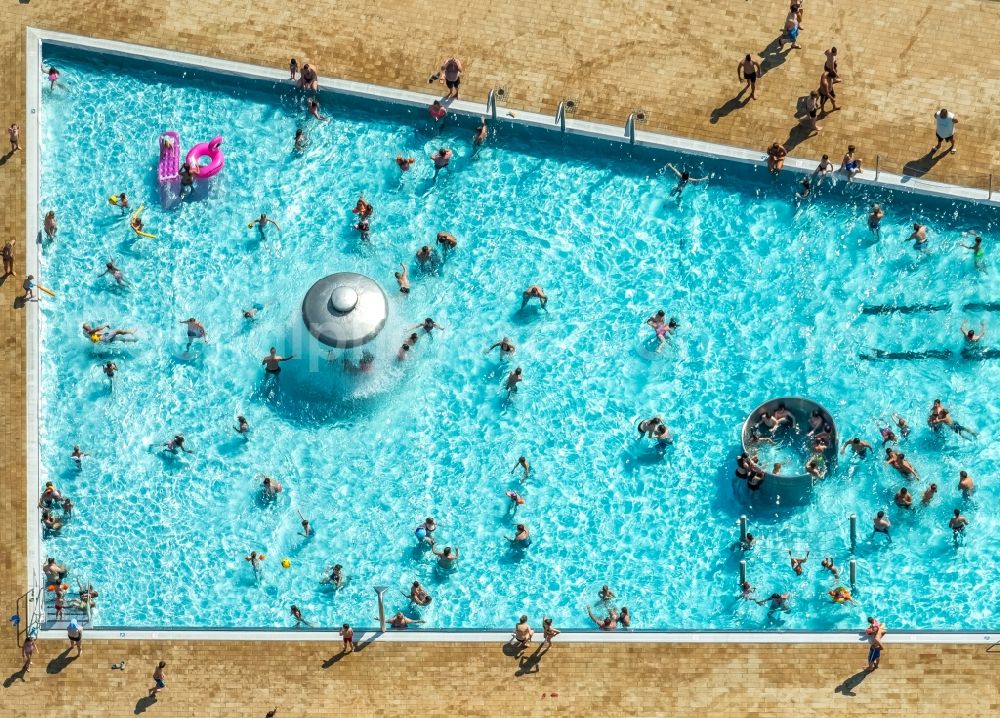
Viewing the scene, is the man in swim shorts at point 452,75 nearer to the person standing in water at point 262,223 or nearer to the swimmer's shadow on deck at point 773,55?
the person standing in water at point 262,223

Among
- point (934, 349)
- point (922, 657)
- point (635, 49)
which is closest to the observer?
point (922, 657)

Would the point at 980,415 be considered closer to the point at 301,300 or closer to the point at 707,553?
the point at 707,553

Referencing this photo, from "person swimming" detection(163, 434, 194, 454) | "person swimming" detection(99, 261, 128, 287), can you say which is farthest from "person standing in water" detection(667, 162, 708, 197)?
"person swimming" detection(99, 261, 128, 287)

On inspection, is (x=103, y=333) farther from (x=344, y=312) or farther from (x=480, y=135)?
(x=480, y=135)

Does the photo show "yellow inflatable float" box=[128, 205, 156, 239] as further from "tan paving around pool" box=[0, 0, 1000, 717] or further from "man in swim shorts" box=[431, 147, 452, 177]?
"man in swim shorts" box=[431, 147, 452, 177]

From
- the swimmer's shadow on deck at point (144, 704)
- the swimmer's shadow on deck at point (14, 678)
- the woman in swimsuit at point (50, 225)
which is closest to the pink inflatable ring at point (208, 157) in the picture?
the woman in swimsuit at point (50, 225)

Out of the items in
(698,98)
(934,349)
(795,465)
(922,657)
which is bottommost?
(922,657)

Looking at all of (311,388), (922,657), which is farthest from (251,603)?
(922,657)

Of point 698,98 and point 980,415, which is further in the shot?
point 698,98
